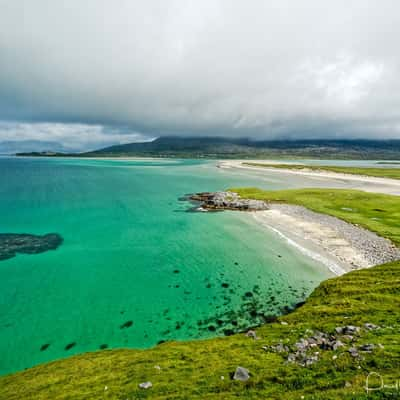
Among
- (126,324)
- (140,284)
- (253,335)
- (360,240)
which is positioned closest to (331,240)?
(360,240)

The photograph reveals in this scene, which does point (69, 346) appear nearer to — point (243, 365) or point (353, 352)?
point (243, 365)

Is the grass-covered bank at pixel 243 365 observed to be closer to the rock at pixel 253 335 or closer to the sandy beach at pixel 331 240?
the rock at pixel 253 335

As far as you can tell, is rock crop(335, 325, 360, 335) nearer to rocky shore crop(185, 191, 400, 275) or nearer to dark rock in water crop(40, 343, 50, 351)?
rocky shore crop(185, 191, 400, 275)

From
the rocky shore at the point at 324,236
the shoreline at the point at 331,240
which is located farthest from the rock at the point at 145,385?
the rocky shore at the point at 324,236

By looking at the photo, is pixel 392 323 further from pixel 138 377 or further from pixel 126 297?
pixel 126 297

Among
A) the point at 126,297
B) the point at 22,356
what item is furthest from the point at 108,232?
the point at 22,356
